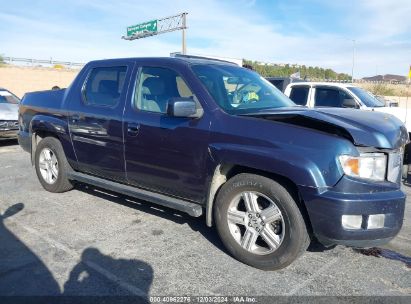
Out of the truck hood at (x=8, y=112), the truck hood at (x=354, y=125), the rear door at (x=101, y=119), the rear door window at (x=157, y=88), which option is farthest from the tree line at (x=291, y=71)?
the truck hood at (x=354, y=125)

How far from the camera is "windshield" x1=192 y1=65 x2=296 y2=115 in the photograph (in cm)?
404

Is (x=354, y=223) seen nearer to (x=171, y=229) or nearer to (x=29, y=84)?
(x=171, y=229)

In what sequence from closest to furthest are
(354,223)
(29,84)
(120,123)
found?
(354,223) → (120,123) → (29,84)

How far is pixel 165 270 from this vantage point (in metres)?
3.60

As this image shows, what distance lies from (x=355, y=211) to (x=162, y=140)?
1.95m

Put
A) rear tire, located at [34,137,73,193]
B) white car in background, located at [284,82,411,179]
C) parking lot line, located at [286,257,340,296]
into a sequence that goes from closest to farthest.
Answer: parking lot line, located at [286,257,340,296], rear tire, located at [34,137,73,193], white car in background, located at [284,82,411,179]

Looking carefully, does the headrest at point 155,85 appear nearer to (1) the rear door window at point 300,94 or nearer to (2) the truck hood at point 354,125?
(2) the truck hood at point 354,125

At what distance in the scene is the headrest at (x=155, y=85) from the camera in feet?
14.6

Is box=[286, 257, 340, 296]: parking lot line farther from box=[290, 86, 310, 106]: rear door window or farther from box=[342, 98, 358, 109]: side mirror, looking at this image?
box=[290, 86, 310, 106]: rear door window

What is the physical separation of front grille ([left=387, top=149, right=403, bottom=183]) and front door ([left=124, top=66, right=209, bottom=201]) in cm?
158

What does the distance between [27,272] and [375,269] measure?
304cm

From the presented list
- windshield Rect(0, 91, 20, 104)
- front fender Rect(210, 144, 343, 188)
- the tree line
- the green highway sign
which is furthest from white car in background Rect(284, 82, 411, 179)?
the tree line

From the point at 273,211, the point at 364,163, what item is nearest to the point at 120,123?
the point at 273,211

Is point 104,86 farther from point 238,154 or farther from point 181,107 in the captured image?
point 238,154
